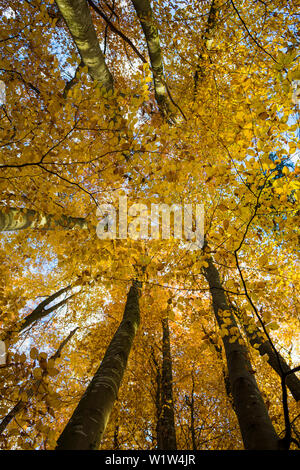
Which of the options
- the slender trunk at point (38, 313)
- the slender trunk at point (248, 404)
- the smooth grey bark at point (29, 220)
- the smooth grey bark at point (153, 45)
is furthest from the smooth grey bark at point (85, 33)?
the slender trunk at point (38, 313)

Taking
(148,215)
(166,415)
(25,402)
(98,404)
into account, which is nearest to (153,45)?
(148,215)

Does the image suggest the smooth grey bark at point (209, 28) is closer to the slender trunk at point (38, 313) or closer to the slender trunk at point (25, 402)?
the slender trunk at point (25, 402)

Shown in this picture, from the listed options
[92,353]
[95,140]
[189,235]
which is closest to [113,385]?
[189,235]

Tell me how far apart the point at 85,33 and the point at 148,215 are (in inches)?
151

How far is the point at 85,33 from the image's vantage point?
410cm

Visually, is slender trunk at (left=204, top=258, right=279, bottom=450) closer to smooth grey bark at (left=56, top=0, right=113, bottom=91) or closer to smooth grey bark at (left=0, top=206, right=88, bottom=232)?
smooth grey bark at (left=0, top=206, right=88, bottom=232)

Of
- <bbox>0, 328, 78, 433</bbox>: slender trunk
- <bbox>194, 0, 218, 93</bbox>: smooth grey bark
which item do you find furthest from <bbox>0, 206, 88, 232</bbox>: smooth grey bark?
<bbox>194, 0, 218, 93</bbox>: smooth grey bark

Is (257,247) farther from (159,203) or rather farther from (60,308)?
(60,308)

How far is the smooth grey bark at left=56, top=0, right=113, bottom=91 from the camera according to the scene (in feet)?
12.3

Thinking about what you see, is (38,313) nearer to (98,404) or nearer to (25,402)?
(25,402)

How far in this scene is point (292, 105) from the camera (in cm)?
375

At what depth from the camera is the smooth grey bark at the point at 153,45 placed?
4.90 metres

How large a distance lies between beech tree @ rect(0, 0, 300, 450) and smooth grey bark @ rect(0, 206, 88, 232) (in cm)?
3
